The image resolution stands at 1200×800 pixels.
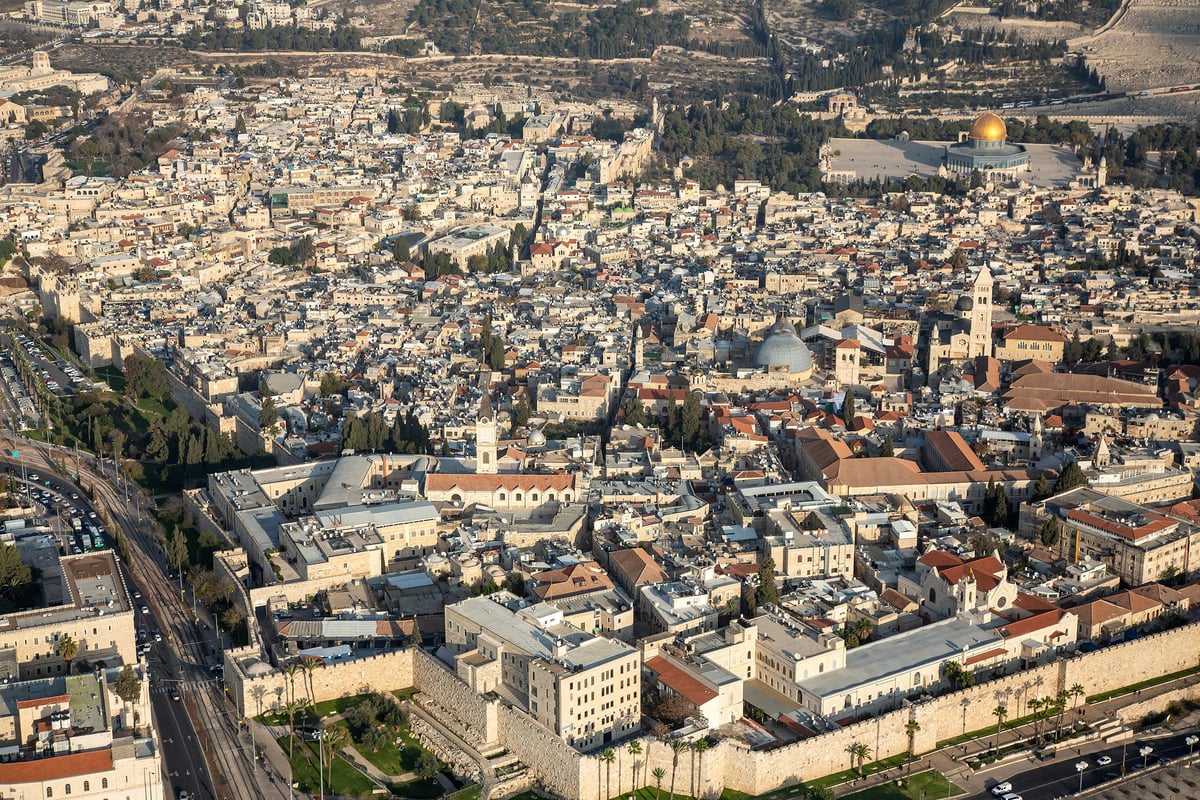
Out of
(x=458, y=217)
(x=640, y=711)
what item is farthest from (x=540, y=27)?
(x=640, y=711)

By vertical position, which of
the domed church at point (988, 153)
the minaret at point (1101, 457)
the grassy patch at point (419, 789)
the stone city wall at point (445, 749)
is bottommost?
the grassy patch at point (419, 789)

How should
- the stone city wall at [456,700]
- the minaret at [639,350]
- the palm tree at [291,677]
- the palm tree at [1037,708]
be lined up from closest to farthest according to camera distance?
1. the stone city wall at [456,700]
2. the palm tree at [291,677]
3. the palm tree at [1037,708]
4. the minaret at [639,350]

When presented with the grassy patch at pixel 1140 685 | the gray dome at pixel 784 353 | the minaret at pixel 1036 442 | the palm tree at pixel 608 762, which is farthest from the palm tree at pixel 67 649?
the gray dome at pixel 784 353

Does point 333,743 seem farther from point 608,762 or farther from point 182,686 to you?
point 608,762

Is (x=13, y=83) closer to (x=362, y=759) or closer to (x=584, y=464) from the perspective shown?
(x=584, y=464)

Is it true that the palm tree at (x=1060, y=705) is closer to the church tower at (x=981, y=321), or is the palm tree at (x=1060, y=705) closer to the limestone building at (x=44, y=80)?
the church tower at (x=981, y=321)

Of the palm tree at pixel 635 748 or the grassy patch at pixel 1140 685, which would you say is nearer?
the palm tree at pixel 635 748

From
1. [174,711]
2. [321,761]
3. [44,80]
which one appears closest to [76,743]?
[174,711]

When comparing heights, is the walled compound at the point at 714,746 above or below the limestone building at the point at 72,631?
below
